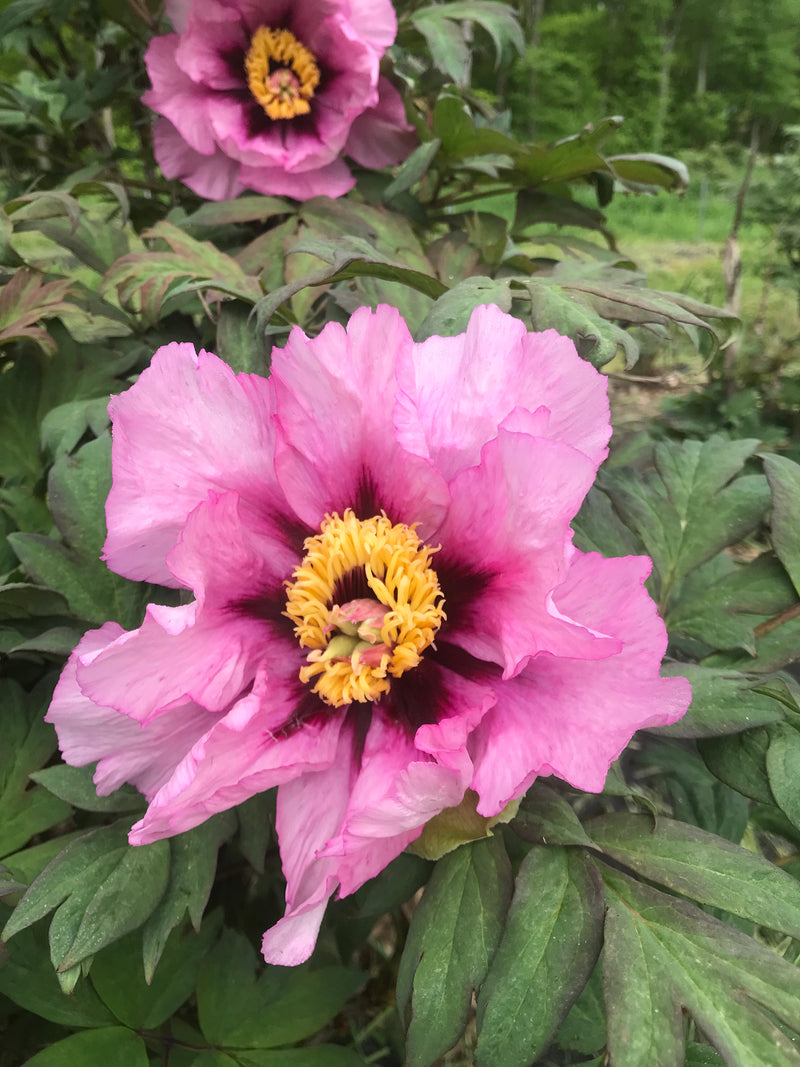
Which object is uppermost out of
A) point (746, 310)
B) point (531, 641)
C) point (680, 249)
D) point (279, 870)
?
point (531, 641)

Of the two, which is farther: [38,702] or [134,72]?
[134,72]

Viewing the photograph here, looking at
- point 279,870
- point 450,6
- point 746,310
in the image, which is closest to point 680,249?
point 746,310

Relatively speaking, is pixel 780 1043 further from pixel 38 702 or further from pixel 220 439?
pixel 38 702

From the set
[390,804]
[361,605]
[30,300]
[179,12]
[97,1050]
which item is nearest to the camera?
[390,804]

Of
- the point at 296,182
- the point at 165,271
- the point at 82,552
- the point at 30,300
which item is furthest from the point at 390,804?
the point at 296,182

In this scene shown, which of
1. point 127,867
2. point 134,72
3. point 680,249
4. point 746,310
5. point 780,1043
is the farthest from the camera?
point 680,249

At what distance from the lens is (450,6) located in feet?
3.34

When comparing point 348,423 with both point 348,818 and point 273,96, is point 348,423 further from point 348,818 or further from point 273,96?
point 273,96

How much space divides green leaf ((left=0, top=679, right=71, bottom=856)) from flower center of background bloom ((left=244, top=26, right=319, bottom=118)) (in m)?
0.65

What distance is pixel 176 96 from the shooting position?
0.88 m

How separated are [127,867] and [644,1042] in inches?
12.8

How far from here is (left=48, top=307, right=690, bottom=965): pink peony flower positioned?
16.4 inches

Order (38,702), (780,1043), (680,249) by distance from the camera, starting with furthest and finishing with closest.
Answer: (680,249) → (38,702) → (780,1043)

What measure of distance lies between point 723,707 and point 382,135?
73 centimetres
